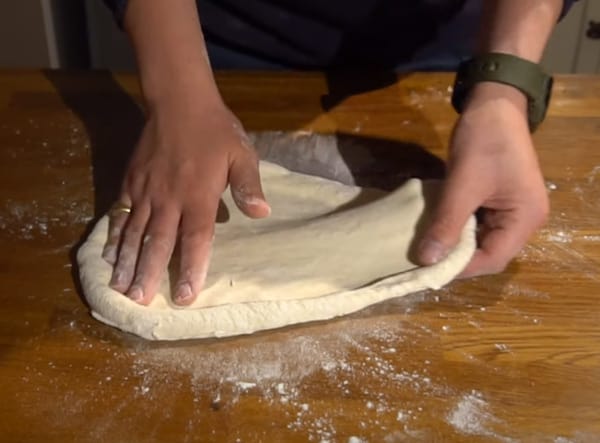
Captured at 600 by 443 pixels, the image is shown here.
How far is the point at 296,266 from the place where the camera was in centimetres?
88

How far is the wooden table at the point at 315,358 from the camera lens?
76 centimetres

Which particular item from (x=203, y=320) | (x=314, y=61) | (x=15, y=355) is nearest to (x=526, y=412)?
(x=203, y=320)

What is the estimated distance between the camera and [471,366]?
81cm

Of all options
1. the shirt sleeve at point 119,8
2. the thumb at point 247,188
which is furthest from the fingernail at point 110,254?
the shirt sleeve at point 119,8

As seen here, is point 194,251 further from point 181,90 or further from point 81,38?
point 81,38

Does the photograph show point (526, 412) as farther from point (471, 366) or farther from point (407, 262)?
point (407, 262)

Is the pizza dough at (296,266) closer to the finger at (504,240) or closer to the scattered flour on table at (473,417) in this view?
the finger at (504,240)

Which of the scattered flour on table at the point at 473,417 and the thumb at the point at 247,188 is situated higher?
the thumb at the point at 247,188

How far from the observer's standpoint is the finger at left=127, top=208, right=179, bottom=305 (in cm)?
84

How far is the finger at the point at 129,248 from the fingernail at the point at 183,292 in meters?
0.05

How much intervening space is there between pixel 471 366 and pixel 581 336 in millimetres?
124

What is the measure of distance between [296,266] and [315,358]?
105 mm

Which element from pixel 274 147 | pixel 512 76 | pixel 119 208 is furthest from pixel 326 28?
pixel 119 208

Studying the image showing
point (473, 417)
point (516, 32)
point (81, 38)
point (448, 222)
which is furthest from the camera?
point (81, 38)
